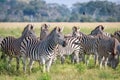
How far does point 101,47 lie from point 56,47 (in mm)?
2145

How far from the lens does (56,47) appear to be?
43.8 ft

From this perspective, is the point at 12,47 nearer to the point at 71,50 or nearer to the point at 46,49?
the point at 46,49

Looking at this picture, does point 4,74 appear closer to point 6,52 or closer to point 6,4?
point 6,52

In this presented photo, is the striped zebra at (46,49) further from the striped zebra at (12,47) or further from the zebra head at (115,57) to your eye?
the zebra head at (115,57)

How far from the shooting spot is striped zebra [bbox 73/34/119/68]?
13.8 meters

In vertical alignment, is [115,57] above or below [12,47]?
below

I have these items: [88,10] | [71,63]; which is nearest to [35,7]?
[88,10]

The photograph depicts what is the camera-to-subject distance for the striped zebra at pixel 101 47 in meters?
13.8

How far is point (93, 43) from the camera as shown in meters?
15.5

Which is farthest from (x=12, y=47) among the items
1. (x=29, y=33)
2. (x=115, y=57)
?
(x=115, y=57)

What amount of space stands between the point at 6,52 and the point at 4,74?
4.58ft

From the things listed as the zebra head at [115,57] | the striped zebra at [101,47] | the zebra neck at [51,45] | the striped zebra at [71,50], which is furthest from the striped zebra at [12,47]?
the zebra head at [115,57]

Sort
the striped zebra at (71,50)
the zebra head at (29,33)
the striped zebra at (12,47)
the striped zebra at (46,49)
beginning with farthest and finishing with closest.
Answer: the striped zebra at (71,50) < the zebra head at (29,33) < the striped zebra at (12,47) < the striped zebra at (46,49)

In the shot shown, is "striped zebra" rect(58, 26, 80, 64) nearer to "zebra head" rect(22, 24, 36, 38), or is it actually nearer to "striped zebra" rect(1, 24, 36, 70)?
"zebra head" rect(22, 24, 36, 38)
